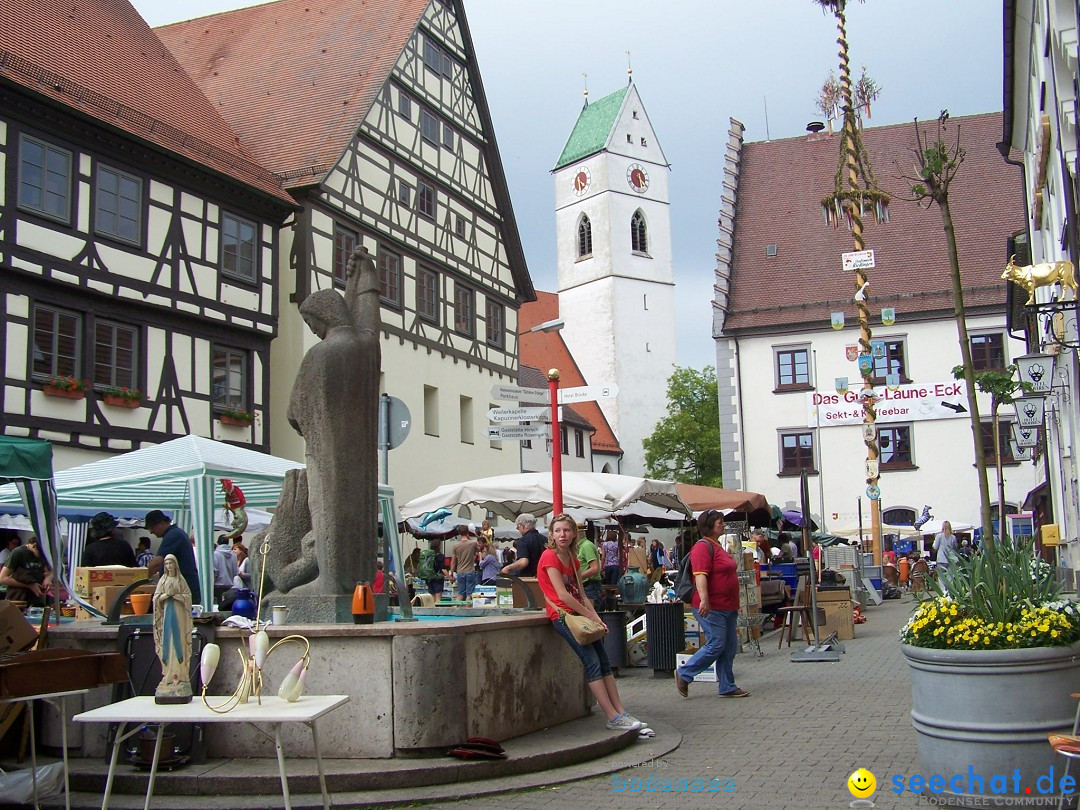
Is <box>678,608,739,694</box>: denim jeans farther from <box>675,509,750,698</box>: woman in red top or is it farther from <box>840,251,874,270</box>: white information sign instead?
<box>840,251,874,270</box>: white information sign

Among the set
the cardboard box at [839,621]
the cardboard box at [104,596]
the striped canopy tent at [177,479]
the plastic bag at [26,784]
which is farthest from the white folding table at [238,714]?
the cardboard box at [839,621]

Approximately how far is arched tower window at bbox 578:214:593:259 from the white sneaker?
62.6 metres

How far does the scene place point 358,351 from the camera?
7.92 metres

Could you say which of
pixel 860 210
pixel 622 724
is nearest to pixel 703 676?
pixel 622 724

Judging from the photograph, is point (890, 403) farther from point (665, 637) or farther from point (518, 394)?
point (518, 394)

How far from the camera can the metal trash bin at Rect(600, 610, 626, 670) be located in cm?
1214

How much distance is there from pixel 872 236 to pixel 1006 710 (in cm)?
3992

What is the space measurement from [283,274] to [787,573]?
1286 cm

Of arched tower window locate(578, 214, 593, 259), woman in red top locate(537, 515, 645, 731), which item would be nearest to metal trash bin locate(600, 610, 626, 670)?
woman in red top locate(537, 515, 645, 731)

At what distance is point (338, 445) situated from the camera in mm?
7738

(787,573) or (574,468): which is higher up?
(574,468)

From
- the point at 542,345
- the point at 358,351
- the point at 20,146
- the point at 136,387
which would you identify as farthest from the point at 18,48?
the point at 542,345

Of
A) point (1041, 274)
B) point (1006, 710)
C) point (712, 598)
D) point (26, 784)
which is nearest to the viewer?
point (1006, 710)

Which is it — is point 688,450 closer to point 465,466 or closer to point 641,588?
point 465,466
